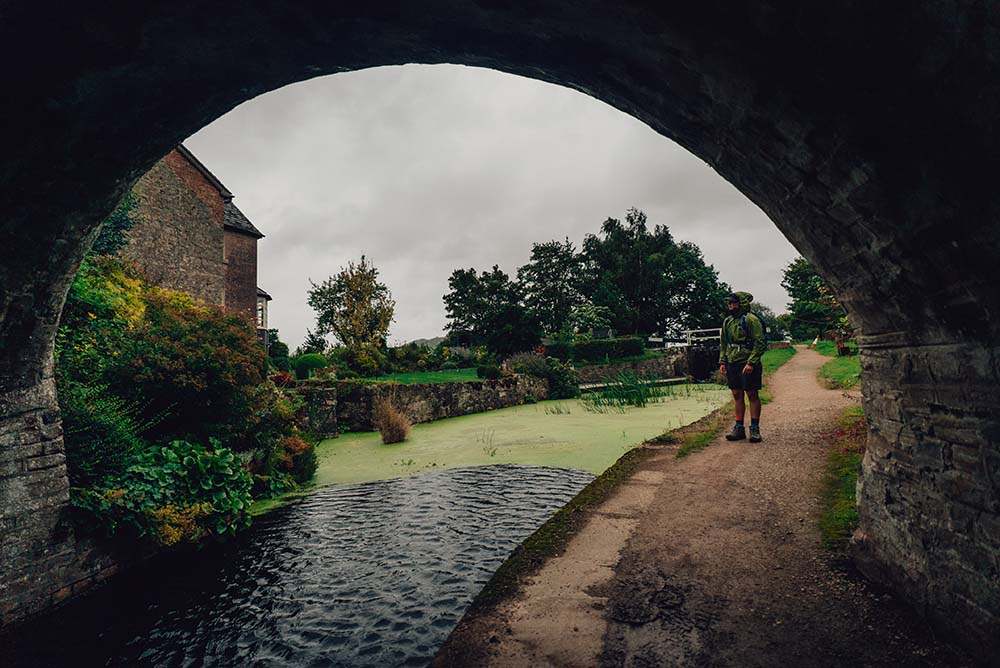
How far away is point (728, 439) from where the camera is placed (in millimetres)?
7105

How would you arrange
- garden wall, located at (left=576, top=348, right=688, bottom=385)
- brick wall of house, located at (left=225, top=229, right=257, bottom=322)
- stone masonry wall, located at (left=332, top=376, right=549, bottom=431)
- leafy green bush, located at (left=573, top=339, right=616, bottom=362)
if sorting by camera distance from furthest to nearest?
leafy green bush, located at (left=573, top=339, right=616, bottom=362) < brick wall of house, located at (left=225, top=229, right=257, bottom=322) < garden wall, located at (left=576, top=348, right=688, bottom=385) < stone masonry wall, located at (left=332, top=376, right=549, bottom=431)

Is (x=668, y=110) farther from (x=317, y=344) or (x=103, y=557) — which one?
(x=317, y=344)

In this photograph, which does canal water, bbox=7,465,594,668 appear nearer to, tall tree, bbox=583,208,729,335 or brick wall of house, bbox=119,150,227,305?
brick wall of house, bbox=119,150,227,305

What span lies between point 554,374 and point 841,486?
15.5 metres

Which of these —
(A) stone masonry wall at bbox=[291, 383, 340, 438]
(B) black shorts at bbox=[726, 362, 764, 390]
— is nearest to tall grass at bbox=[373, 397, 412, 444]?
(A) stone masonry wall at bbox=[291, 383, 340, 438]

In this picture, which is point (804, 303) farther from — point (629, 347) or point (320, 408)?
point (320, 408)

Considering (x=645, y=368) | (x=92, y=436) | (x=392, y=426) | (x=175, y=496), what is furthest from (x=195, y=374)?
(x=645, y=368)

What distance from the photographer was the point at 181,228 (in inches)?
746

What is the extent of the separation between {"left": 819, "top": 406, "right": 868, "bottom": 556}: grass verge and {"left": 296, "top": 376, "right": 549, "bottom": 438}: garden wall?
9.69m

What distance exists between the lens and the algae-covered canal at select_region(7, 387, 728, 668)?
316cm

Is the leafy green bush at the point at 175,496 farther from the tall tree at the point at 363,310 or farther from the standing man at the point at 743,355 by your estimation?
the tall tree at the point at 363,310

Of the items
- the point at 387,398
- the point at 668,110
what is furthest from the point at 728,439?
the point at 387,398

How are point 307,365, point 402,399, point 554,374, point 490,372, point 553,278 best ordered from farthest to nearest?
point 553,278 → point 307,365 → point 554,374 → point 490,372 → point 402,399

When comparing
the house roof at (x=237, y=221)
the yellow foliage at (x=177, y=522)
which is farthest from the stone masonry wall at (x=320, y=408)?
the house roof at (x=237, y=221)
